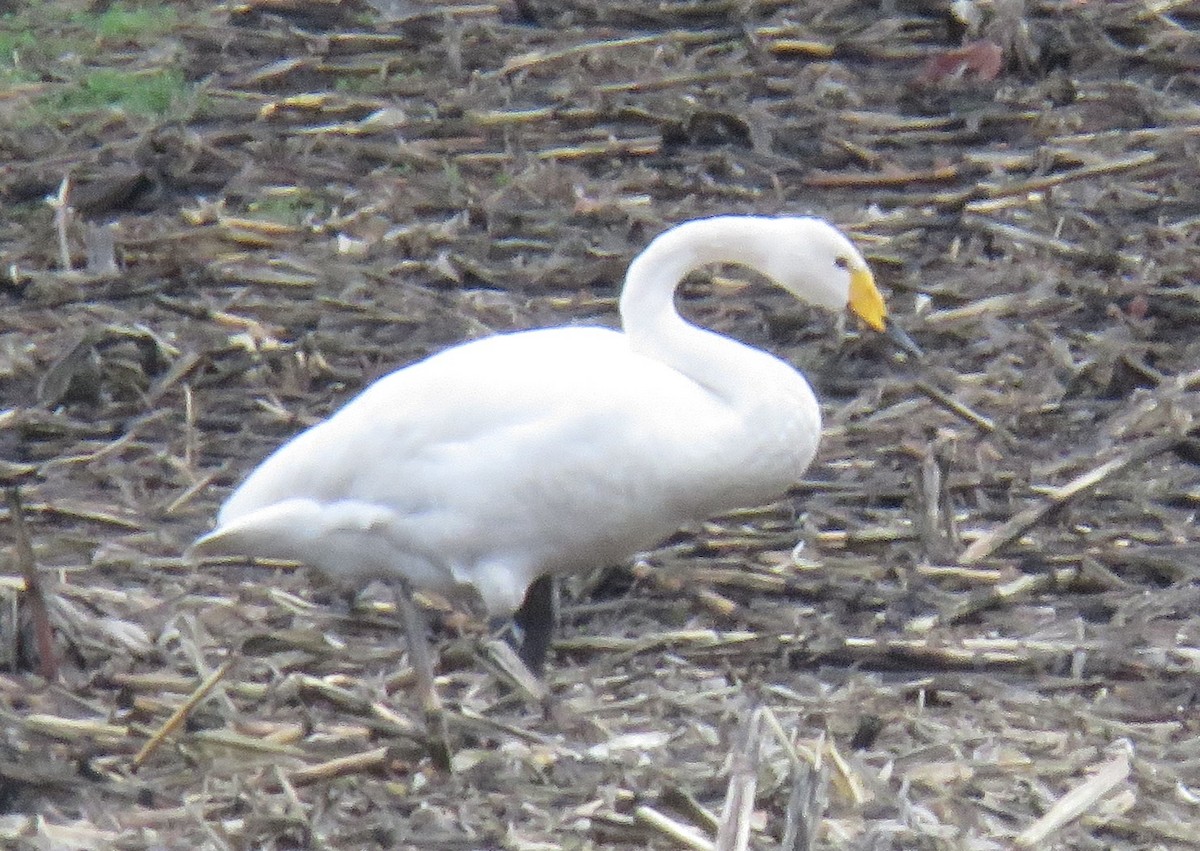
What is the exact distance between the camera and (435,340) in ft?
24.7

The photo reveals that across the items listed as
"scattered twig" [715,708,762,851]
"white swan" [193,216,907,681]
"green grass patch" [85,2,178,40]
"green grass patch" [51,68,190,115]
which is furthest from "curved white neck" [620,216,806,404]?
"green grass patch" [85,2,178,40]

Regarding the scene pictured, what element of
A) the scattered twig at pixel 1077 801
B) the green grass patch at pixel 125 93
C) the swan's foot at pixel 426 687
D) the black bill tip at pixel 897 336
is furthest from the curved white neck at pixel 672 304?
the green grass patch at pixel 125 93

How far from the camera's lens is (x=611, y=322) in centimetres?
763

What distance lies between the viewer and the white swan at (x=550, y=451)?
5328 mm

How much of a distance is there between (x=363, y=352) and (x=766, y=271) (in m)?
1.87

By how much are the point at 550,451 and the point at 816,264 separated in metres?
0.87

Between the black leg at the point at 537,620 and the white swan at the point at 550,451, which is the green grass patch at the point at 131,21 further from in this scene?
the black leg at the point at 537,620

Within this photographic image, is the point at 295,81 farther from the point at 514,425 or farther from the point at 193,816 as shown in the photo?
the point at 193,816

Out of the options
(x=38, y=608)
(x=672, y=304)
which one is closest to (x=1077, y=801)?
(x=672, y=304)

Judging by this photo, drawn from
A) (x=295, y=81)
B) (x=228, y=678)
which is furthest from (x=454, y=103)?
(x=228, y=678)

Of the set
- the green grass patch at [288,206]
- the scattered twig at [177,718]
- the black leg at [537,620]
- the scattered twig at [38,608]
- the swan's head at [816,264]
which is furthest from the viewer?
the green grass patch at [288,206]

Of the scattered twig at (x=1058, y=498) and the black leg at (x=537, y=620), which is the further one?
the scattered twig at (x=1058, y=498)

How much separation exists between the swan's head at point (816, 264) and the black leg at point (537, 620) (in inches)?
34.0

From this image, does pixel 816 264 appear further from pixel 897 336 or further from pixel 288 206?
pixel 288 206
